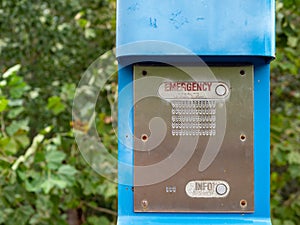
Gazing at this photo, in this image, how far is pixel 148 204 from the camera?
141 cm

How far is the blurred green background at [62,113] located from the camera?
229 centimetres

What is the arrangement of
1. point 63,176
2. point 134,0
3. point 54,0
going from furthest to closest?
point 54,0 → point 63,176 → point 134,0

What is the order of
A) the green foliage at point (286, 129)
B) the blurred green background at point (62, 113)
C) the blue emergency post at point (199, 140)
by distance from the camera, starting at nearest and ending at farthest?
the blue emergency post at point (199, 140) → the blurred green background at point (62, 113) → the green foliage at point (286, 129)

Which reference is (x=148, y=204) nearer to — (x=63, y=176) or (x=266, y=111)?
(x=266, y=111)

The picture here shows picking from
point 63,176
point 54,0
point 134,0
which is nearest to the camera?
point 134,0

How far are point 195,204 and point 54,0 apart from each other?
93.4 inches

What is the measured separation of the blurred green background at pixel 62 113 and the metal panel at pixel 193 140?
86 centimetres

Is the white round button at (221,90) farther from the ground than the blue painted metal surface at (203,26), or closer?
closer

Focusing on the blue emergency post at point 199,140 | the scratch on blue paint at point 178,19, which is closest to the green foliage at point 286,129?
the blue emergency post at point 199,140

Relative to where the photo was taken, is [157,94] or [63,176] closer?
[157,94]

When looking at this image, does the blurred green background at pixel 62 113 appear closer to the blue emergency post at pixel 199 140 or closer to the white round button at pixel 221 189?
the blue emergency post at pixel 199 140

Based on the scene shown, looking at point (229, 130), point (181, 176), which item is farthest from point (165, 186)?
point (229, 130)

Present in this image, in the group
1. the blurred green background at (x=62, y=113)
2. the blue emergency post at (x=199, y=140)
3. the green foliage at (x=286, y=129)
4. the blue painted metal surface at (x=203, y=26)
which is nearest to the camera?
the blue painted metal surface at (x=203, y=26)

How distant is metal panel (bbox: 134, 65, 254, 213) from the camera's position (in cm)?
140
